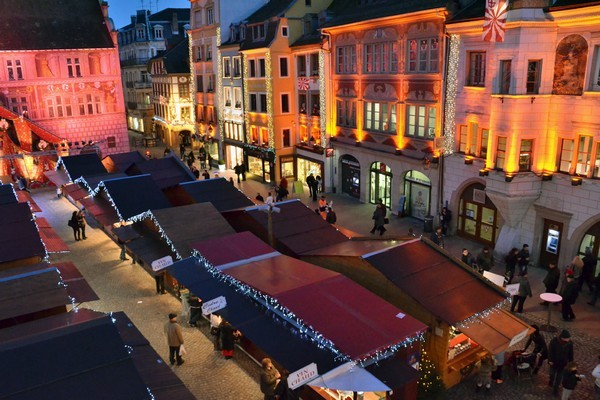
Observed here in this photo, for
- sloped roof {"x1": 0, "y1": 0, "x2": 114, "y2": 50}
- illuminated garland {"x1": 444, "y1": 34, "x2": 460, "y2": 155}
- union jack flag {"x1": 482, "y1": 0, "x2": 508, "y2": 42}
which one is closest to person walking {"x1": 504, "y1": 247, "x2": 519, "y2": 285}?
illuminated garland {"x1": 444, "y1": 34, "x2": 460, "y2": 155}

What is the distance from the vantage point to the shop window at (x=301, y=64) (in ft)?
117

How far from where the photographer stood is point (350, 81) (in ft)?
102

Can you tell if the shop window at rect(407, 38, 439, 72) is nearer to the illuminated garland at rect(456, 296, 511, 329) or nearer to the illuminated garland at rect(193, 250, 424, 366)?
the illuminated garland at rect(456, 296, 511, 329)

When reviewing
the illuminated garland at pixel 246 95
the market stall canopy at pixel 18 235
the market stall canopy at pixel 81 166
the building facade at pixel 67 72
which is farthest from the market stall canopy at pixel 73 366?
the building facade at pixel 67 72

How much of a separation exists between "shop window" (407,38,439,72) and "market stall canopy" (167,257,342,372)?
16169mm

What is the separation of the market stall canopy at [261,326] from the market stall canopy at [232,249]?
0.51m

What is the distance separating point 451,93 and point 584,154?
6.84 m

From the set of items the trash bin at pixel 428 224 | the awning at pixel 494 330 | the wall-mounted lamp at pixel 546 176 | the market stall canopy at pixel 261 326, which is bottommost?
the trash bin at pixel 428 224

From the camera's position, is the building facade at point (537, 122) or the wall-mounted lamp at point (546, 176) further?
the wall-mounted lamp at point (546, 176)

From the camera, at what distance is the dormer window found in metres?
36.8

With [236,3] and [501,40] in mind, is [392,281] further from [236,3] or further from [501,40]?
[236,3]

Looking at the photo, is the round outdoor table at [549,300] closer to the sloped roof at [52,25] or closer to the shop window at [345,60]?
the shop window at [345,60]

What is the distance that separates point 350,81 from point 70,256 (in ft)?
59.8

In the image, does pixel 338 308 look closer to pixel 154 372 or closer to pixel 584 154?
pixel 154 372
